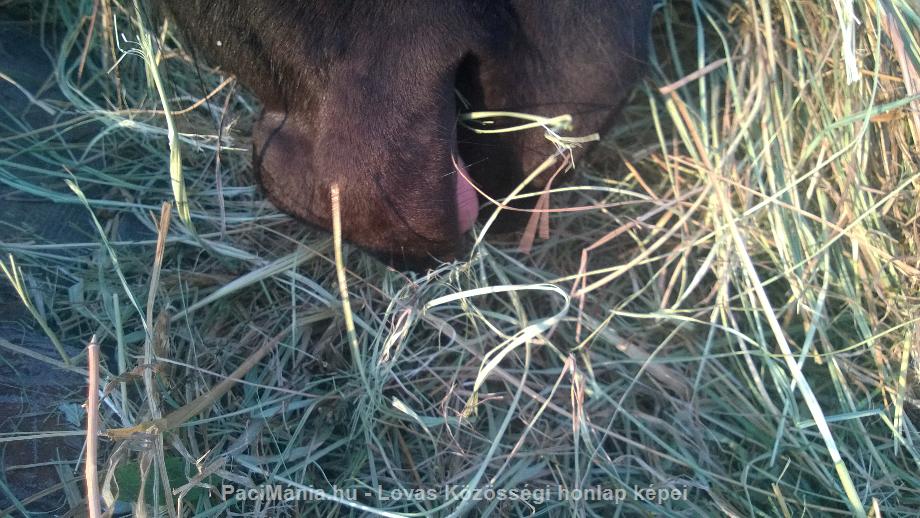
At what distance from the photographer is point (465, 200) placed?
2.72ft

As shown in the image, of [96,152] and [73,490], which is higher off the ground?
[96,152]

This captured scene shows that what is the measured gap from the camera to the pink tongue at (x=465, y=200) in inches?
32.1

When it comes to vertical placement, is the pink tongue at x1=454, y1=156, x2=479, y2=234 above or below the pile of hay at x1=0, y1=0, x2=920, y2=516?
above

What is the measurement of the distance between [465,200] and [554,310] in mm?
320

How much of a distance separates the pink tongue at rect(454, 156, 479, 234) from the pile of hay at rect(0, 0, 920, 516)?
10 cm

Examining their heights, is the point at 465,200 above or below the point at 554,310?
above

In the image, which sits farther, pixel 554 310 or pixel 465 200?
pixel 554 310

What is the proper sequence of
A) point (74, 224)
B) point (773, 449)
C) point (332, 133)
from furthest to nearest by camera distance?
point (74, 224) → point (773, 449) → point (332, 133)

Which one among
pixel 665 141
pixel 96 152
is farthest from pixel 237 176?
pixel 665 141

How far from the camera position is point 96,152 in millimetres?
1166

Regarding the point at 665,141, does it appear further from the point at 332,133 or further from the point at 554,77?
the point at 332,133

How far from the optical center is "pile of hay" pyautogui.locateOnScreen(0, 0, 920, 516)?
92 centimetres

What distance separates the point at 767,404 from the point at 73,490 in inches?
36.3

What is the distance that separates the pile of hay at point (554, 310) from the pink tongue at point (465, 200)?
3.7 inches
